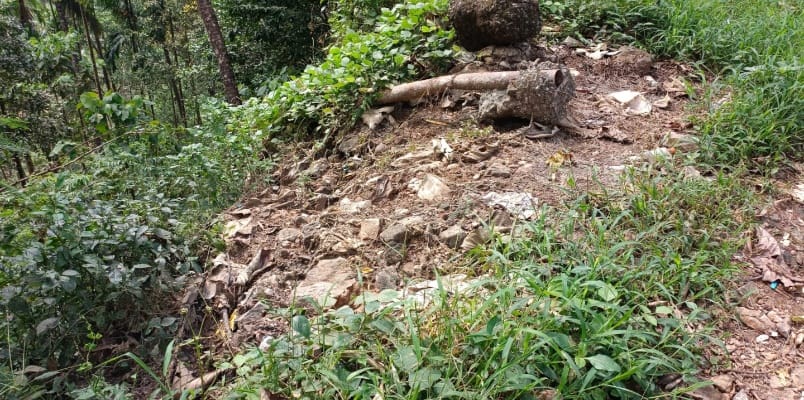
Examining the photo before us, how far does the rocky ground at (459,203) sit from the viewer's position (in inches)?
76.7

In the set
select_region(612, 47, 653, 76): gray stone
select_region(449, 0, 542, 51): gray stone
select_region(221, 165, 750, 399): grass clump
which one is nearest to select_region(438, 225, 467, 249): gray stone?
select_region(221, 165, 750, 399): grass clump

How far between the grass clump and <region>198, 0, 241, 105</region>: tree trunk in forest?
6.80m

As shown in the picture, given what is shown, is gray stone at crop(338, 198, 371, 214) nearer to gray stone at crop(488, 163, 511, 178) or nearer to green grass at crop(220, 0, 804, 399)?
gray stone at crop(488, 163, 511, 178)

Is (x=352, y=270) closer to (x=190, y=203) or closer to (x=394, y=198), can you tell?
(x=394, y=198)

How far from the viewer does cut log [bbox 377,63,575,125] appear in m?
3.00

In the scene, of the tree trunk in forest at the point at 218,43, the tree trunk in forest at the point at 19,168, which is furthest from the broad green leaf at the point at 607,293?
the tree trunk in forest at the point at 218,43

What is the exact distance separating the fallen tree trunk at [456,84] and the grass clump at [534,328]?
1.30 metres

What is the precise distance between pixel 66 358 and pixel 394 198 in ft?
5.77

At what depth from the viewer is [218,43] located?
25.0 ft

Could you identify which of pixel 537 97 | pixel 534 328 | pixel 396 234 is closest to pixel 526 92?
pixel 537 97

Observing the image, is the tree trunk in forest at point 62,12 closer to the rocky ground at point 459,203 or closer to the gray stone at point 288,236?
the rocky ground at point 459,203

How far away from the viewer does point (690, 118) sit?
9.92 feet

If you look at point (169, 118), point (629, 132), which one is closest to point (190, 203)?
point (629, 132)

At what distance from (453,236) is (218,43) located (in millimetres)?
6762
